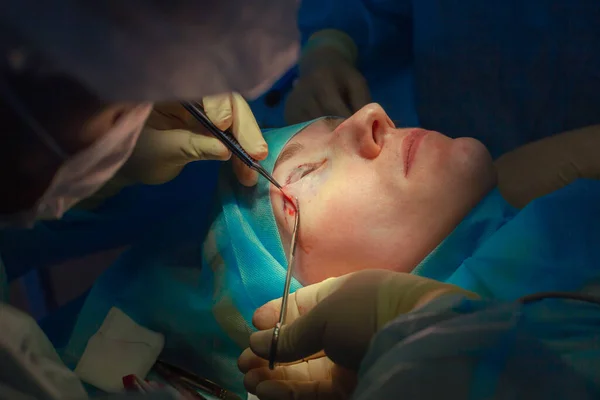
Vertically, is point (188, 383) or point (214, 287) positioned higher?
point (214, 287)

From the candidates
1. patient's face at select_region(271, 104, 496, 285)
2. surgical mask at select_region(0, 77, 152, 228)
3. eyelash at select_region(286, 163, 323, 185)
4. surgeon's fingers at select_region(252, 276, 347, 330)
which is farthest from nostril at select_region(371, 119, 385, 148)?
surgical mask at select_region(0, 77, 152, 228)

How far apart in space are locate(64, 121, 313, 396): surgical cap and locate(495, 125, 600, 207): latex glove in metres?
0.49

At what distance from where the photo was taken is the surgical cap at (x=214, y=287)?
43.9 inches

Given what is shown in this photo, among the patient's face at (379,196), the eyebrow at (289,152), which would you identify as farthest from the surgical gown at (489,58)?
the eyebrow at (289,152)

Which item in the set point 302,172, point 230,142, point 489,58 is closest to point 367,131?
point 302,172

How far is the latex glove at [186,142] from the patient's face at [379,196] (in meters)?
0.12

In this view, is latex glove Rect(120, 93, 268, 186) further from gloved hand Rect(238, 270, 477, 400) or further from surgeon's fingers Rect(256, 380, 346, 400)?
surgeon's fingers Rect(256, 380, 346, 400)

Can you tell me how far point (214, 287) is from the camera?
117 cm

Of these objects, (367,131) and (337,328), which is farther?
(367,131)

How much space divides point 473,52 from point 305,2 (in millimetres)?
496

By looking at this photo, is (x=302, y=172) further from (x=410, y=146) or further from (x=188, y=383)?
(x=188, y=383)

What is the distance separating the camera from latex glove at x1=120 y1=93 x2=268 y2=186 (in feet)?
3.37

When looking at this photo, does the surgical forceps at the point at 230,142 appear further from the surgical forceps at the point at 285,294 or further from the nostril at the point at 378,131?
the nostril at the point at 378,131

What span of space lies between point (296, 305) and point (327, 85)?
0.71m
